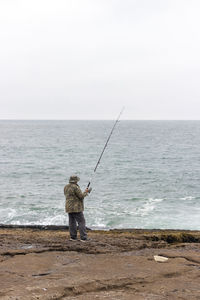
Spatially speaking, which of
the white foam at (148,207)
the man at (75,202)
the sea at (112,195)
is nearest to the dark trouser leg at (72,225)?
the man at (75,202)

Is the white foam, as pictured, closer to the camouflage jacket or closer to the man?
the man

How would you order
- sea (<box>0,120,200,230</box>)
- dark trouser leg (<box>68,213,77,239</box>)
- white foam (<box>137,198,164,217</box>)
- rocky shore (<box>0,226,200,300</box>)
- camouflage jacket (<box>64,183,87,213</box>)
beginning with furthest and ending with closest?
1. white foam (<box>137,198,164,217</box>)
2. sea (<box>0,120,200,230</box>)
3. dark trouser leg (<box>68,213,77,239</box>)
4. camouflage jacket (<box>64,183,87,213</box>)
5. rocky shore (<box>0,226,200,300</box>)

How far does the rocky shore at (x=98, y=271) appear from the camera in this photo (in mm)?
4234

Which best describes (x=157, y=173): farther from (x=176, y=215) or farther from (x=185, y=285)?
(x=185, y=285)

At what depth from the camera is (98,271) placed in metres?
5.09

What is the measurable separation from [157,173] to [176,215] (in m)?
13.7

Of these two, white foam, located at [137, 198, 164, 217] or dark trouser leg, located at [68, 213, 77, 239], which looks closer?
dark trouser leg, located at [68, 213, 77, 239]

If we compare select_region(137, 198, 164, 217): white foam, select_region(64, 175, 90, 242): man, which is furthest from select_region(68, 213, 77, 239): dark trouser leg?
select_region(137, 198, 164, 217): white foam

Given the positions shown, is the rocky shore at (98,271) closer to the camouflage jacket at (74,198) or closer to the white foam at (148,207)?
the camouflage jacket at (74,198)

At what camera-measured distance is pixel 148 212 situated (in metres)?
17.6

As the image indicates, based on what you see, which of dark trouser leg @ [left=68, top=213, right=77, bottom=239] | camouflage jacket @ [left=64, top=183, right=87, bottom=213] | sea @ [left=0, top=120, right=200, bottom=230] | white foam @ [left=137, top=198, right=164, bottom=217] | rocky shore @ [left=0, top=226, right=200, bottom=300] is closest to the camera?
rocky shore @ [left=0, top=226, right=200, bottom=300]

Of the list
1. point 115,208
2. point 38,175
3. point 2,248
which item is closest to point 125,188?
point 115,208

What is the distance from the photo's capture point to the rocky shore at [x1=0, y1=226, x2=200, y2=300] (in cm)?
423

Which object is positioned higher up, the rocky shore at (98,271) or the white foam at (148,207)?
the rocky shore at (98,271)
